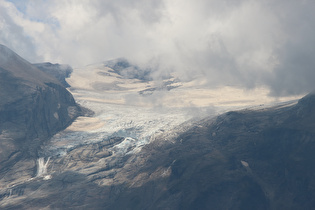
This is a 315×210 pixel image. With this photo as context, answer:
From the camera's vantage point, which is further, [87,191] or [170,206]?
[87,191]

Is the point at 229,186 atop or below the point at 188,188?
below

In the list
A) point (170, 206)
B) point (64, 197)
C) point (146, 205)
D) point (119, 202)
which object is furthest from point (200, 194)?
point (64, 197)

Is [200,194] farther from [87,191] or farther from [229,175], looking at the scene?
[87,191]

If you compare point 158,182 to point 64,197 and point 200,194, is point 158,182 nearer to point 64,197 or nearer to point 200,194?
point 200,194

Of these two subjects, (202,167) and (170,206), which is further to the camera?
(202,167)

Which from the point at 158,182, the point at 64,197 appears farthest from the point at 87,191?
the point at 158,182

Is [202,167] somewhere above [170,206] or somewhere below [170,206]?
above

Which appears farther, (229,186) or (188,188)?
(229,186)

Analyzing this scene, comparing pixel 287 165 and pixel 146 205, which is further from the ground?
pixel 287 165
